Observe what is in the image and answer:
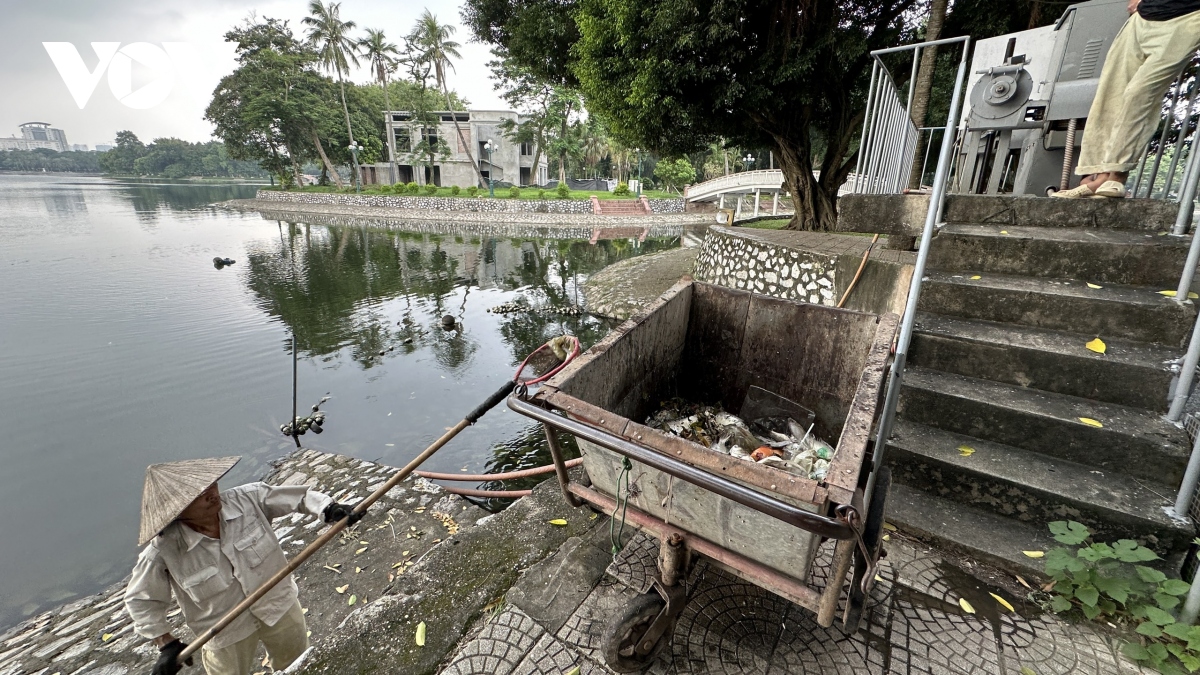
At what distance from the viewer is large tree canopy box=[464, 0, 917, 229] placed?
9.00 metres

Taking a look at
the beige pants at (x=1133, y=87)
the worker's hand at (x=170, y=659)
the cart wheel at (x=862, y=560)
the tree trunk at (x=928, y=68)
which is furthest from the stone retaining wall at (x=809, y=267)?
the worker's hand at (x=170, y=659)

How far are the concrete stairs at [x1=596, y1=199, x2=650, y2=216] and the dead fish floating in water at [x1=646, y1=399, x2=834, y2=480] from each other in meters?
29.4

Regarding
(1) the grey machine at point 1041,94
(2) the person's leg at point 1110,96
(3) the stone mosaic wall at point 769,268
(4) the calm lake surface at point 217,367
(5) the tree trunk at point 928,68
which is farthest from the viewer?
(5) the tree trunk at point 928,68

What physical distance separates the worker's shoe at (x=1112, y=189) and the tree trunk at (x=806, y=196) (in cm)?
868

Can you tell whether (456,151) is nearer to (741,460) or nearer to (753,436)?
(753,436)

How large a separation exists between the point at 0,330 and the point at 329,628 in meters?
14.3

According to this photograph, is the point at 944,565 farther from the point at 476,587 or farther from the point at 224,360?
the point at 224,360

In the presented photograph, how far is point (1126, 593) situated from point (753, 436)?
160 cm

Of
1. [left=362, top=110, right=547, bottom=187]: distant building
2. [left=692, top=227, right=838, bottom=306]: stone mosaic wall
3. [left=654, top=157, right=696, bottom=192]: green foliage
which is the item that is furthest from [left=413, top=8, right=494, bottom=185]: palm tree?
[left=692, top=227, right=838, bottom=306]: stone mosaic wall

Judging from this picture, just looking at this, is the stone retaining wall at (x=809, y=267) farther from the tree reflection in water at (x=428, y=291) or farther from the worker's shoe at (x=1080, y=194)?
the tree reflection in water at (x=428, y=291)

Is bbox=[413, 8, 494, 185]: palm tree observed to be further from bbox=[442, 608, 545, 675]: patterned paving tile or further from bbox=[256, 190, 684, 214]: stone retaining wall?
bbox=[442, 608, 545, 675]: patterned paving tile

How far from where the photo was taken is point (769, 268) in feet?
25.9

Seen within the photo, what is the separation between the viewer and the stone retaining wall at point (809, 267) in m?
5.20

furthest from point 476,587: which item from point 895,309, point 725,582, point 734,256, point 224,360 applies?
point 224,360
